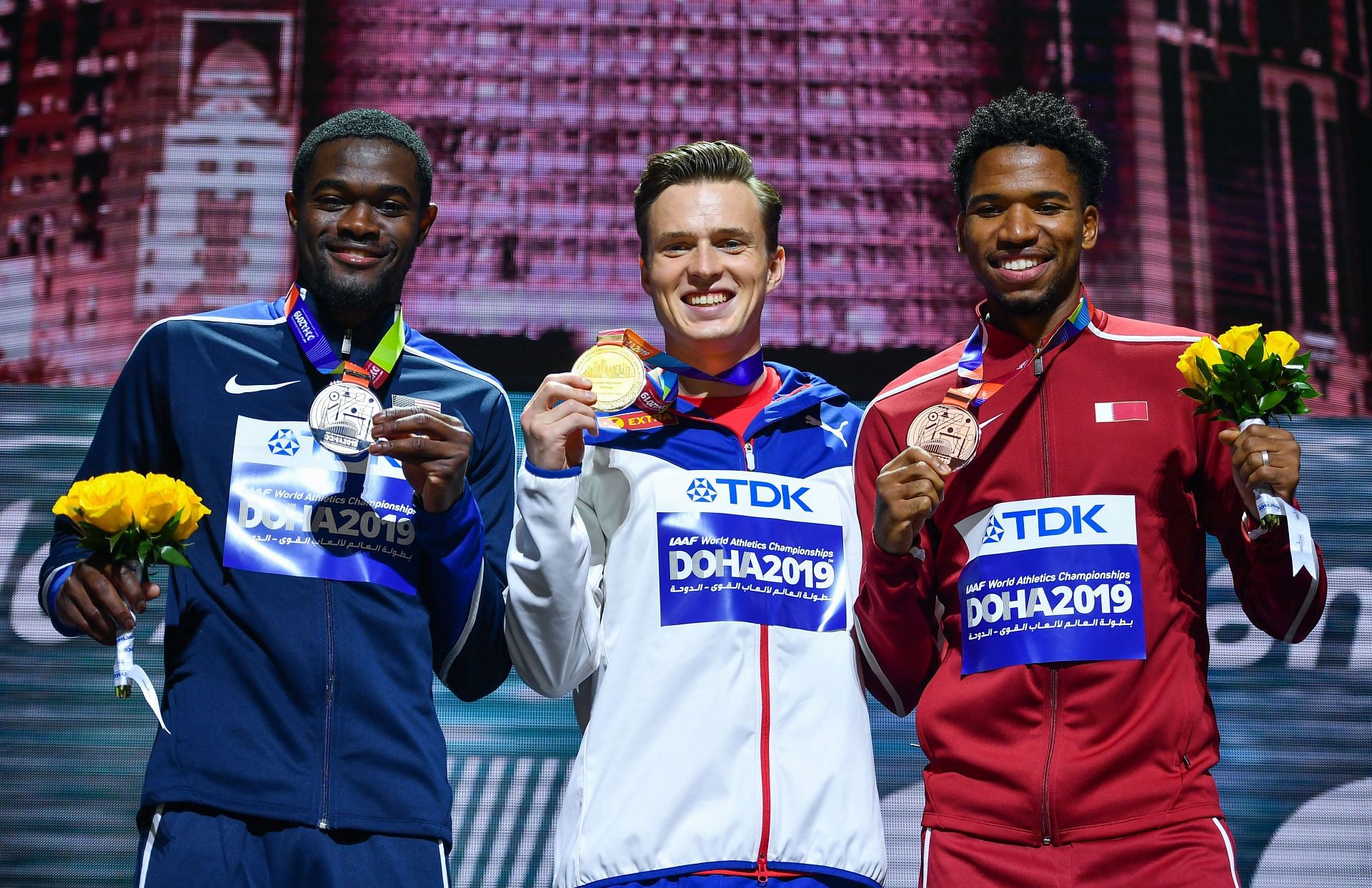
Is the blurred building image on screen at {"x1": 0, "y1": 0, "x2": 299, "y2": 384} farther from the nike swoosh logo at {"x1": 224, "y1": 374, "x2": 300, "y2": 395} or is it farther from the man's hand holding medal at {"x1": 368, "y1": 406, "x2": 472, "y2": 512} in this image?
the man's hand holding medal at {"x1": 368, "y1": 406, "x2": 472, "y2": 512}

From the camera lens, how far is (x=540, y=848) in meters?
3.56

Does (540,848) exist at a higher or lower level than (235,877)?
lower

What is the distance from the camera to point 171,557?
6.61ft

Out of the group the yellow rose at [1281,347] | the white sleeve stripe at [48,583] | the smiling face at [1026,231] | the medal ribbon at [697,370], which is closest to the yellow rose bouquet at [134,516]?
the white sleeve stripe at [48,583]

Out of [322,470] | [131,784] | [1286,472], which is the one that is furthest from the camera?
[131,784]

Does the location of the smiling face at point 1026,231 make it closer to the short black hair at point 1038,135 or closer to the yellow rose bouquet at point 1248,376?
the short black hair at point 1038,135

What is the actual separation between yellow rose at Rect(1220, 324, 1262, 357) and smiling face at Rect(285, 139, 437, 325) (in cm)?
141

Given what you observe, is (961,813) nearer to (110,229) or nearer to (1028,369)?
(1028,369)

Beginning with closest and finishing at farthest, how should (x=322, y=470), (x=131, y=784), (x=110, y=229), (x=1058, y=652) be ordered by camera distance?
1. (x=1058, y=652)
2. (x=322, y=470)
3. (x=131, y=784)
4. (x=110, y=229)

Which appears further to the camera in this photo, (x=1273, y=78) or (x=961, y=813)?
(x=1273, y=78)

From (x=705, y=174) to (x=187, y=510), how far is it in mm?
1079

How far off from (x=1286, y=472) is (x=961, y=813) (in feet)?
2.35

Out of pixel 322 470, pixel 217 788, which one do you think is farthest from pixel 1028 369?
pixel 217 788

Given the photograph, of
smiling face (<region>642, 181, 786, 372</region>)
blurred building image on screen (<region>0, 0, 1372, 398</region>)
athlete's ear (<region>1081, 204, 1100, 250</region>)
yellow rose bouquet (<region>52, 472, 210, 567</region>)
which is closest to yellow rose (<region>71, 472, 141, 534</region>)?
yellow rose bouquet (<region>52, 472, 210, 567</region>)
